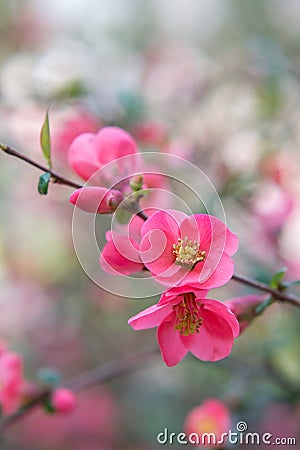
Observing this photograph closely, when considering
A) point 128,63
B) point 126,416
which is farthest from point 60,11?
point 126,416

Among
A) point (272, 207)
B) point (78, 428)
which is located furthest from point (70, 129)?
point (78, 428)

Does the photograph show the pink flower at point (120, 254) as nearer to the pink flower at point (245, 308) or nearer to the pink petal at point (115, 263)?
the pink petal at point (115, 263)

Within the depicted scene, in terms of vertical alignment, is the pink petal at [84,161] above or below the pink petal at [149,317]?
above

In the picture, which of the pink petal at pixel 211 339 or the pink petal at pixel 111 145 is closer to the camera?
the pink petal at pixel 211 339

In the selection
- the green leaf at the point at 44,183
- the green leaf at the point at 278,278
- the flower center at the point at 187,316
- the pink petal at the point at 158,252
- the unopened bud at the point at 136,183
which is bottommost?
the flower center at the point at 187,316

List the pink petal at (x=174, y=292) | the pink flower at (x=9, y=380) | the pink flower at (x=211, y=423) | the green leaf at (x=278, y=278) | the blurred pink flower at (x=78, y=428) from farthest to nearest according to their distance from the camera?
the blurred pink flower at (x=78, y=428) < the pink flower at (x=211, y=423) < the pink flower at (x=9, y=380) < the green leaf at (x=278, y=278) < the pink petal at (x=174, y=292)

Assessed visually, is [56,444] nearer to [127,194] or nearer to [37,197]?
[37,197]

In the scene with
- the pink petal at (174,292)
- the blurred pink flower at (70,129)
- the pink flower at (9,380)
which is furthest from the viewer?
the blurred pink flower at (70,129)

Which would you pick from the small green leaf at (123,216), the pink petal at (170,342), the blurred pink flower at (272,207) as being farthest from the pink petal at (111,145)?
the blurred pink flower at (272,207)

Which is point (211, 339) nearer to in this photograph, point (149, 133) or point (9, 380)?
point (9, 380)
